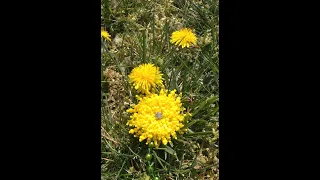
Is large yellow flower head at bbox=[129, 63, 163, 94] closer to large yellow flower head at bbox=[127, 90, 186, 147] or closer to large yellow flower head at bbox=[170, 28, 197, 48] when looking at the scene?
large yellow flower head at bbox=[127, 90, 186, 147]

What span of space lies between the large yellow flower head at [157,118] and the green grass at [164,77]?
0.11 m

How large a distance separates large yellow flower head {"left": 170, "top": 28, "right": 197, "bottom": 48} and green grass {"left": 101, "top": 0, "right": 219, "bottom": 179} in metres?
0.06

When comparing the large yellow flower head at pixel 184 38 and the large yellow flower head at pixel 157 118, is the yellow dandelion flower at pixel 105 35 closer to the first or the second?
the large yellow flower head at pixel 184 38

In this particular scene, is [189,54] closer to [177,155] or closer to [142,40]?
[142,40]

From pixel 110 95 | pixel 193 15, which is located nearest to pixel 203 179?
pixel 110 95

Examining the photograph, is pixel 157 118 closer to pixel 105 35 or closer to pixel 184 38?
pixel 184 38

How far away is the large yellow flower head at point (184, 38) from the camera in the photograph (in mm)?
2383

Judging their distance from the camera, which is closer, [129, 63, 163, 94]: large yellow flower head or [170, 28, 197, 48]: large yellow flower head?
[129, 63, 163, 94]: large yellow flower head

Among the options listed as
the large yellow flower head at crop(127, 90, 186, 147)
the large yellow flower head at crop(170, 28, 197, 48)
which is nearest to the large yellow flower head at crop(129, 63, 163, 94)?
the large yellow flower head at crop(127, 90, 186, 147)

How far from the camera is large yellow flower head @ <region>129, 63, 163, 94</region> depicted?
217 centimetres

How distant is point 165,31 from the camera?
2.49 meters

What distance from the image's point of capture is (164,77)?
2.32 metres

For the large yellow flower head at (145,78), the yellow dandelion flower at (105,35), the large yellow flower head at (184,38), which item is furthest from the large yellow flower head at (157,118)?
the yellow dandelion flower at (105,35)

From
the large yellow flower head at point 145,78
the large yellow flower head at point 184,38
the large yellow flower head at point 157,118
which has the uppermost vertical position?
the large yellow flower head at point 184,38
